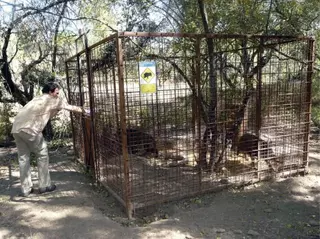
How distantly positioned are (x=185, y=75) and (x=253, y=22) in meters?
1.64

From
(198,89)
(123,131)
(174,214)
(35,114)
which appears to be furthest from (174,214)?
(35,114)

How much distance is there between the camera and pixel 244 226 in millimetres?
3285

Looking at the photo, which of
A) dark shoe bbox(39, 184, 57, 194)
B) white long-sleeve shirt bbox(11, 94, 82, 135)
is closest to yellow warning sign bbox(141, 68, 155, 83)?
white long-sleeve shirt bbox(11, 94, 82, 135)

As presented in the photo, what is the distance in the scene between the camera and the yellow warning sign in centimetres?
324

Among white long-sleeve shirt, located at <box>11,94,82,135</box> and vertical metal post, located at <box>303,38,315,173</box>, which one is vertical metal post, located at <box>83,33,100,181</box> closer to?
white long-sleeve shirt, located at <box>11,94,82,135</box>

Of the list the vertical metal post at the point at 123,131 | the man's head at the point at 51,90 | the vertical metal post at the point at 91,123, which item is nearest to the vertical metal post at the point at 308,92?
the vertical metal post at the point at 123,131

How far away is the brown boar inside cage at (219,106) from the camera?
4039 millimetres

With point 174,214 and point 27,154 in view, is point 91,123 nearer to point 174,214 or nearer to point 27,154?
point 27,154

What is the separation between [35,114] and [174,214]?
222 centimetres

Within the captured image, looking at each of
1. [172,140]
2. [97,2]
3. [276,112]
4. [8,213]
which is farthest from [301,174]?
[97,2]

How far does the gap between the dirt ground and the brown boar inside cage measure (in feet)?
0.75

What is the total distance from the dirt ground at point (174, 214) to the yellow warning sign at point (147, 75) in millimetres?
1621

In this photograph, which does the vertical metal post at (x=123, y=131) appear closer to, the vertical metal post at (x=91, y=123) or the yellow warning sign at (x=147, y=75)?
the yellow warning sign at (x=147, y=75)

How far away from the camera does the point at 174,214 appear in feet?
11.7
